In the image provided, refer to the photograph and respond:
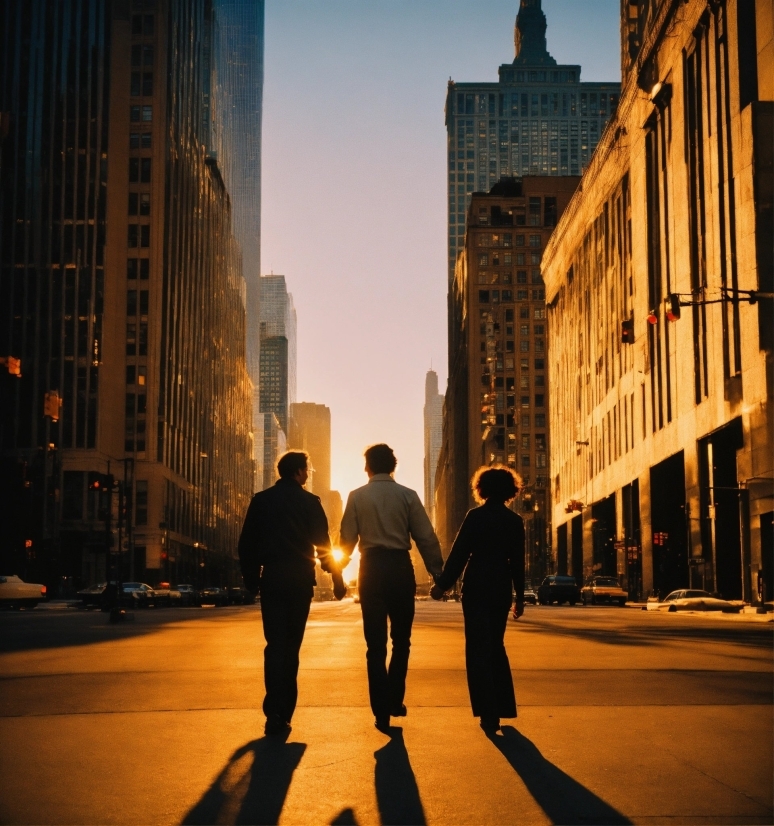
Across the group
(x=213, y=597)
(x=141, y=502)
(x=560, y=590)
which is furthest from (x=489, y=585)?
(x=141, y=502)

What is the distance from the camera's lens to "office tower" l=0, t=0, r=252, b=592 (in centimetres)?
9406

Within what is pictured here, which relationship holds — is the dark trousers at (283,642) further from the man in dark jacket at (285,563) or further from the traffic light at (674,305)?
the traffic light at (674,305)

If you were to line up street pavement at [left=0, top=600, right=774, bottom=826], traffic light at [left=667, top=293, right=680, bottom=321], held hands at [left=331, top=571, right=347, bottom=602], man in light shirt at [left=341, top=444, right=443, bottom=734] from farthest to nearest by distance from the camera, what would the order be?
1. traffic light at [left=667, top=293, right=680, bottom=321]
2. held hands at [left=331, top=571, right=347, bottom=602]
3. man in light shirt at [left=341, top=444, right=443, bottom=734]
4. street pavement at [left=0, top=600, right=774, bottom=826]

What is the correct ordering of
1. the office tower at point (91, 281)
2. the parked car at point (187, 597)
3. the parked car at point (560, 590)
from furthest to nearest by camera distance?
the office tower at point (91, 281) → the parked car at point (560, 590) → the parked car at point (187, 597)

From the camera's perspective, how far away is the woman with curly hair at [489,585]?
25.7 feet

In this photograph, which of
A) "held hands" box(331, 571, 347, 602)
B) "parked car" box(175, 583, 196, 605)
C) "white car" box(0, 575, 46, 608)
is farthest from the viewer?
"parked car" box(175, 583, 196, 605)

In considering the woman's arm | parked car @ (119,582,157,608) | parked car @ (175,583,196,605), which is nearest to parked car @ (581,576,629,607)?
parked car @ (175,583,196,605)

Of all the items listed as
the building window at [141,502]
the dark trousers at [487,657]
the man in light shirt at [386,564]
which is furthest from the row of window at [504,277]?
the dark trousers at [487,657]

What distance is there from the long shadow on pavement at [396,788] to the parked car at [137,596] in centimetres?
4164

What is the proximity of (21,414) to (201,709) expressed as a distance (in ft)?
296

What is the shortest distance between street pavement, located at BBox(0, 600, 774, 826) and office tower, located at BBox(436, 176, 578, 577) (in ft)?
435

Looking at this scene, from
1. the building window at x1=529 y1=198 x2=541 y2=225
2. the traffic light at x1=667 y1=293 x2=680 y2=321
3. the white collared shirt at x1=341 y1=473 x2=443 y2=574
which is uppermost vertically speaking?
the building window at x1=529 y1=198 x2=541 y2=225

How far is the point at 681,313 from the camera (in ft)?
189

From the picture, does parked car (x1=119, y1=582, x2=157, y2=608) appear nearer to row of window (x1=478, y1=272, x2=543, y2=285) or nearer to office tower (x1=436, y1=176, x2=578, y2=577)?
office tower (x1=436, y1=176, x2=578, y2=577)
